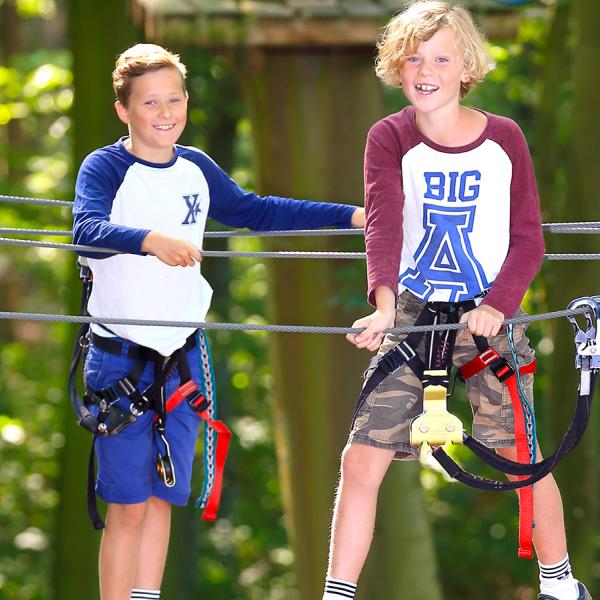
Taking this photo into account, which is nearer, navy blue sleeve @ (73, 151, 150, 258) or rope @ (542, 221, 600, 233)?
navy blue sleeve @ (73, 151, 150, 258)

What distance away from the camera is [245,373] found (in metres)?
12.9

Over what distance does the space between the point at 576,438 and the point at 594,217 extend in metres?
4.61

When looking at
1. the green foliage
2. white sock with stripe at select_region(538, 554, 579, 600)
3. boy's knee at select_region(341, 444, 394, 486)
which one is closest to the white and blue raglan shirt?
boy's knee at select_region(341, 444, 394, 486)

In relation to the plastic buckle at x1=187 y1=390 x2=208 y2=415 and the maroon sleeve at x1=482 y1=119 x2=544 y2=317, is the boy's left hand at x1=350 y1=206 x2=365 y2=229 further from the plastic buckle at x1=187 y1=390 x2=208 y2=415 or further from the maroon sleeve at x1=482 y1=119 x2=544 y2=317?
the plastic buckle at x1=187 y1=390 x2=208 y2=415

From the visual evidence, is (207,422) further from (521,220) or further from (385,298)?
(521,220)

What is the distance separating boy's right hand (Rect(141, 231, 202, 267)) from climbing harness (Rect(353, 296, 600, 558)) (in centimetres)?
60

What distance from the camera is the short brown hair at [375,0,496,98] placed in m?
3.64

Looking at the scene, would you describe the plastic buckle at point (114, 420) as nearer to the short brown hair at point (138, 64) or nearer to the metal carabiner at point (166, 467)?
the metal carabiner at point (166, 467)

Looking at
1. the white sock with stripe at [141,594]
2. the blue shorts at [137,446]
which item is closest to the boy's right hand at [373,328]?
the blue shorts at [137,446]

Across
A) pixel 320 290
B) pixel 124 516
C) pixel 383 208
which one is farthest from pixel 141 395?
pixel 320 290

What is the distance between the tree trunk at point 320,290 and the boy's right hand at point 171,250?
176 inches

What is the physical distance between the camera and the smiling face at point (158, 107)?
3904mm

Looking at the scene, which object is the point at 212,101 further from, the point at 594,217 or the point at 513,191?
the point at 513,191

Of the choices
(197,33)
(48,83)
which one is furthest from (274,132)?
(48,83)
